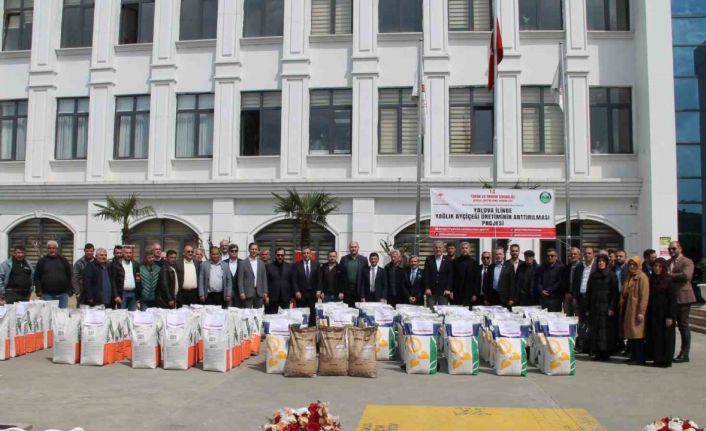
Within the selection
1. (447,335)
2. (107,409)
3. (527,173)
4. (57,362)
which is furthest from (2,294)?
(527,173)

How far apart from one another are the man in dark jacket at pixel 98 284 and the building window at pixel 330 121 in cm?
1043

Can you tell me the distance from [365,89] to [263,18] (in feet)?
14.5

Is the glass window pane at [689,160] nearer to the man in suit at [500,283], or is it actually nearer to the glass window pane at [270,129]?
the glass window pane at [270,129]

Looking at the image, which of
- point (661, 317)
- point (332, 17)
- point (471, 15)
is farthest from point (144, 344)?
point (471, 15)

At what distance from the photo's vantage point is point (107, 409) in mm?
7625

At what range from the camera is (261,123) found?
75.0ft

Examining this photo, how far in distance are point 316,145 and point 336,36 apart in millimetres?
3595

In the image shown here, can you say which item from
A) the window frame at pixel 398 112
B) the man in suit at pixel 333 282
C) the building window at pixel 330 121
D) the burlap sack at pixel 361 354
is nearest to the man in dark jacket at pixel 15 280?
the man in suit at pixel 333 282

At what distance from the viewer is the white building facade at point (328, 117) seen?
21531 mm

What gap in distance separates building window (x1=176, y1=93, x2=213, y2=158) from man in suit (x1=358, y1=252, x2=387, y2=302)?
11.1 metres

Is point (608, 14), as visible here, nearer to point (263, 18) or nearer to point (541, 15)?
point (541, 15)

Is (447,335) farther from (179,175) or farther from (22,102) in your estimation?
(22,102)

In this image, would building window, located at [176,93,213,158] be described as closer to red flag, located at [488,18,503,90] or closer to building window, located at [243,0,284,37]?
building window, located at [243,0,284,37]

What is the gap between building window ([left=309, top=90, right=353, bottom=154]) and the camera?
22.4m
